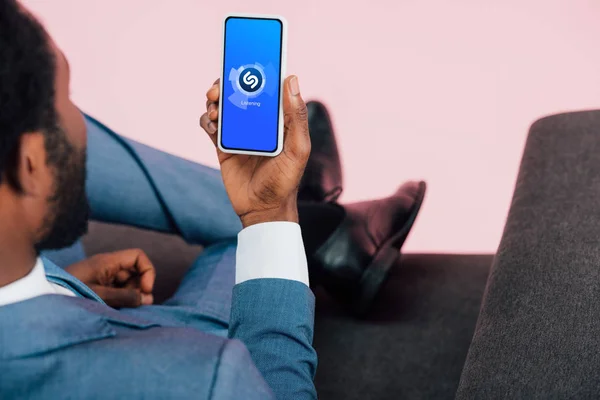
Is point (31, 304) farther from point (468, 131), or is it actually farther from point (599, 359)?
point (468, 131)

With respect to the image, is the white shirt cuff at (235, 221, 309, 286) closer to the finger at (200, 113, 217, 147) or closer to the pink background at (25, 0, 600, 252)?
the finger at (200, 113, 217, 147)

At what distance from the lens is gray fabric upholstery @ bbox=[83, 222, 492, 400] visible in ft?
3.29

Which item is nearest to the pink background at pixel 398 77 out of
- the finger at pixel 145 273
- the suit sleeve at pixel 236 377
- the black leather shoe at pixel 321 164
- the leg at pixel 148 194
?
the black leather shoe at pixel 321 164

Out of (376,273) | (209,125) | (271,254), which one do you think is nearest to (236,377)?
(271,254)

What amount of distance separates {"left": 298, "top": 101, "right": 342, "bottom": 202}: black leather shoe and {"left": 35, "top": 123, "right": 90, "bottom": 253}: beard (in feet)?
2.51

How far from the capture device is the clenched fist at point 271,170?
798 mm

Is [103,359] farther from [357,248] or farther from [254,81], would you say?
[357,248]

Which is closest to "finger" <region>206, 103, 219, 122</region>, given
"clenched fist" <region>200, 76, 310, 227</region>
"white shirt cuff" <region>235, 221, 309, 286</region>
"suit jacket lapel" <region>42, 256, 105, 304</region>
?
"clenched fist" <region>200, 76, 310, 227</region>

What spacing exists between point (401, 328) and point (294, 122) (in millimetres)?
429

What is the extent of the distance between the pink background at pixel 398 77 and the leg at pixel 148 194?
72cm

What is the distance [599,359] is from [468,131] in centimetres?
119

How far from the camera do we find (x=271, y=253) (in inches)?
31.5

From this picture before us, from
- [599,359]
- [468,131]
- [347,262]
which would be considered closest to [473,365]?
[599,359]

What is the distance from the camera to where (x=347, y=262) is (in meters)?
1.16
